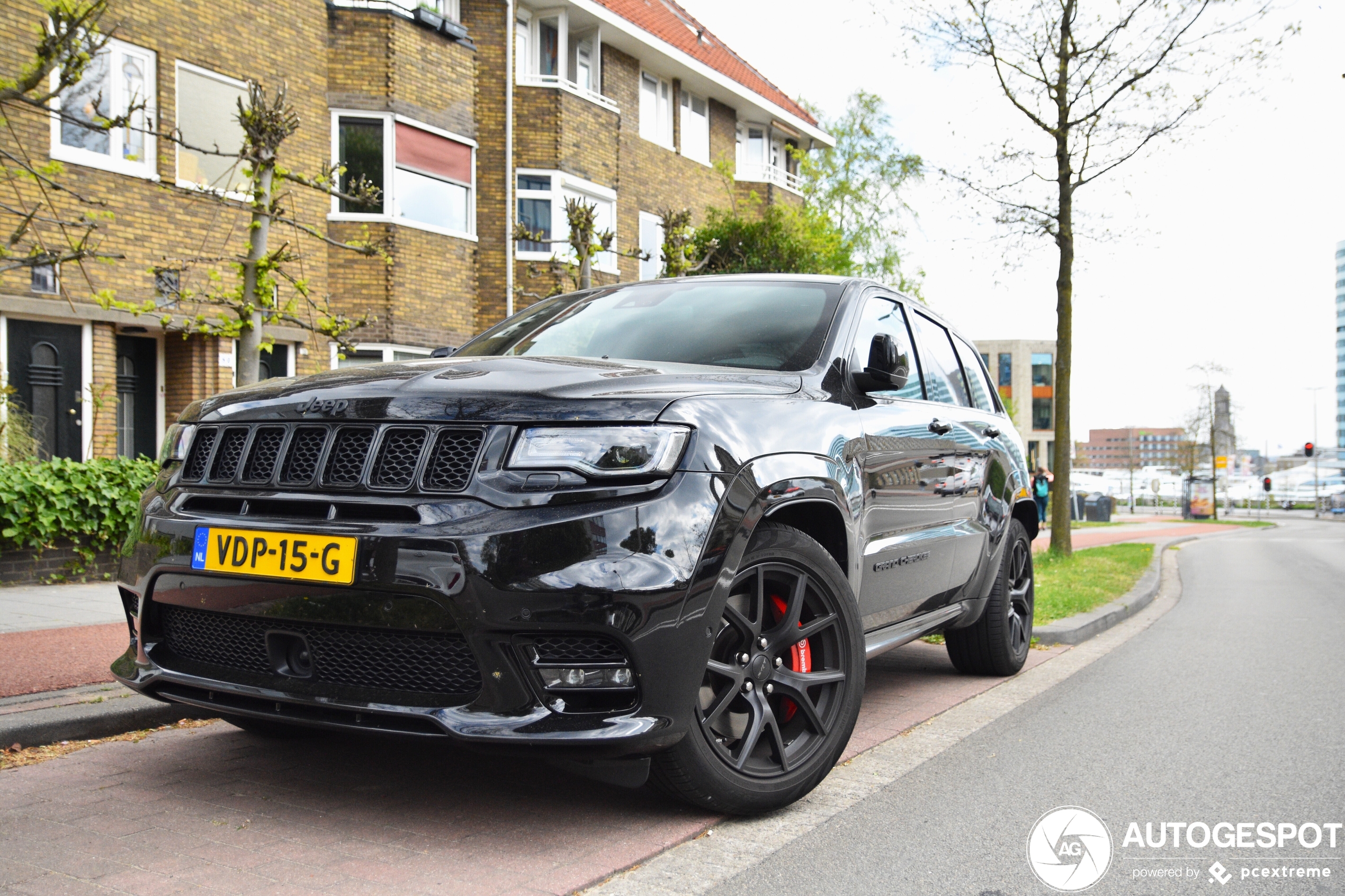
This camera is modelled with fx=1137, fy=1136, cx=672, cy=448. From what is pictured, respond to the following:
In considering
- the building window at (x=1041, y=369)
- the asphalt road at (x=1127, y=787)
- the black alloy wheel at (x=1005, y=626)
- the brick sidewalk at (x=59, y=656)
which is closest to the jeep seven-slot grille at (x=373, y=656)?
the asphalt road at (x=1127, y=787)

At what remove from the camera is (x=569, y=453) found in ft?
10.00

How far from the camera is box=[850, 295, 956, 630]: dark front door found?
4.24m

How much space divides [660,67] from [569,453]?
75.6 feet

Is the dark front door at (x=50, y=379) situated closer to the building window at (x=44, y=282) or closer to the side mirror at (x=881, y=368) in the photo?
the building window at (x=44, y=282)

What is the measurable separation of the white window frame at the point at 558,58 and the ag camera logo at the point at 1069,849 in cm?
1835

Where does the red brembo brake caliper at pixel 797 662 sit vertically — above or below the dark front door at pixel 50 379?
below

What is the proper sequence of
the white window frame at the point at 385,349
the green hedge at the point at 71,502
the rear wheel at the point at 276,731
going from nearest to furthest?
the rear wheel at the point at 276,731 < the green hedge at the point at 71,502 < the white window frame at the point at 385,349

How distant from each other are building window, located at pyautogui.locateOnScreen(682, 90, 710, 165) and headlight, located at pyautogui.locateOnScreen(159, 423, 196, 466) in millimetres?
22748

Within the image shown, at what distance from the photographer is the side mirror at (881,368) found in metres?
4.22

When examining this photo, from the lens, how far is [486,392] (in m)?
3.19

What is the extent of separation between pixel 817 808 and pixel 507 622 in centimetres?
143

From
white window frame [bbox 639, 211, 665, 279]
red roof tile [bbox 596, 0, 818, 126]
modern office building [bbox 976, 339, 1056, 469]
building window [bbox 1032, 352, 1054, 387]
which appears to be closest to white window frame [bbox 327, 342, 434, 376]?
white window frame [bbox 639, 211, 665, 279]

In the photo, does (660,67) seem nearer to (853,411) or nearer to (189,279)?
(189,279)

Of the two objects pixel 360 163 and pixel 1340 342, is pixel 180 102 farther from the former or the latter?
pixel 1340 342
